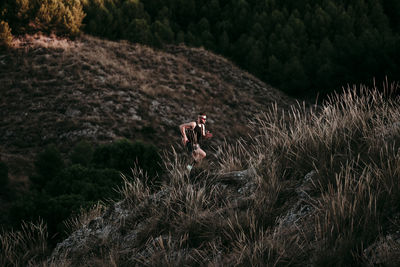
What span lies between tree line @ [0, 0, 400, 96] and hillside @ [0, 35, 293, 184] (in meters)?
1.73

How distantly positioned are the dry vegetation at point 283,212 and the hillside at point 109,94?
1440 cm

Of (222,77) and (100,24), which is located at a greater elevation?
(100,24)

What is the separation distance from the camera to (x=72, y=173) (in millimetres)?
11039

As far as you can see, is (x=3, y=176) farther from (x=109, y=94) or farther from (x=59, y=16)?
(x=59, y=16)

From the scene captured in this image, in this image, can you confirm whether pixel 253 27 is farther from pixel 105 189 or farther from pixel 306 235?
pixel 306 235

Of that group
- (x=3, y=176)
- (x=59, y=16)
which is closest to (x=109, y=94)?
(x=59, y=16)

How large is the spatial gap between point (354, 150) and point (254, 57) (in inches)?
1265

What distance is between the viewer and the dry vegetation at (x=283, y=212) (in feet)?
8.15

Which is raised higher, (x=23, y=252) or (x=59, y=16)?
(x=59, y=16)

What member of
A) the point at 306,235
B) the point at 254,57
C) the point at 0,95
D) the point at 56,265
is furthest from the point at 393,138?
the point at 254,57

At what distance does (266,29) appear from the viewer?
123 ft

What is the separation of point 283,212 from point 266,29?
1446 inches

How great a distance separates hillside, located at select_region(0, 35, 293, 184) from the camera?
2064cm

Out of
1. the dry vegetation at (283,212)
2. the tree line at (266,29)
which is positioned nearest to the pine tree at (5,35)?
the tree line at (266,29)
